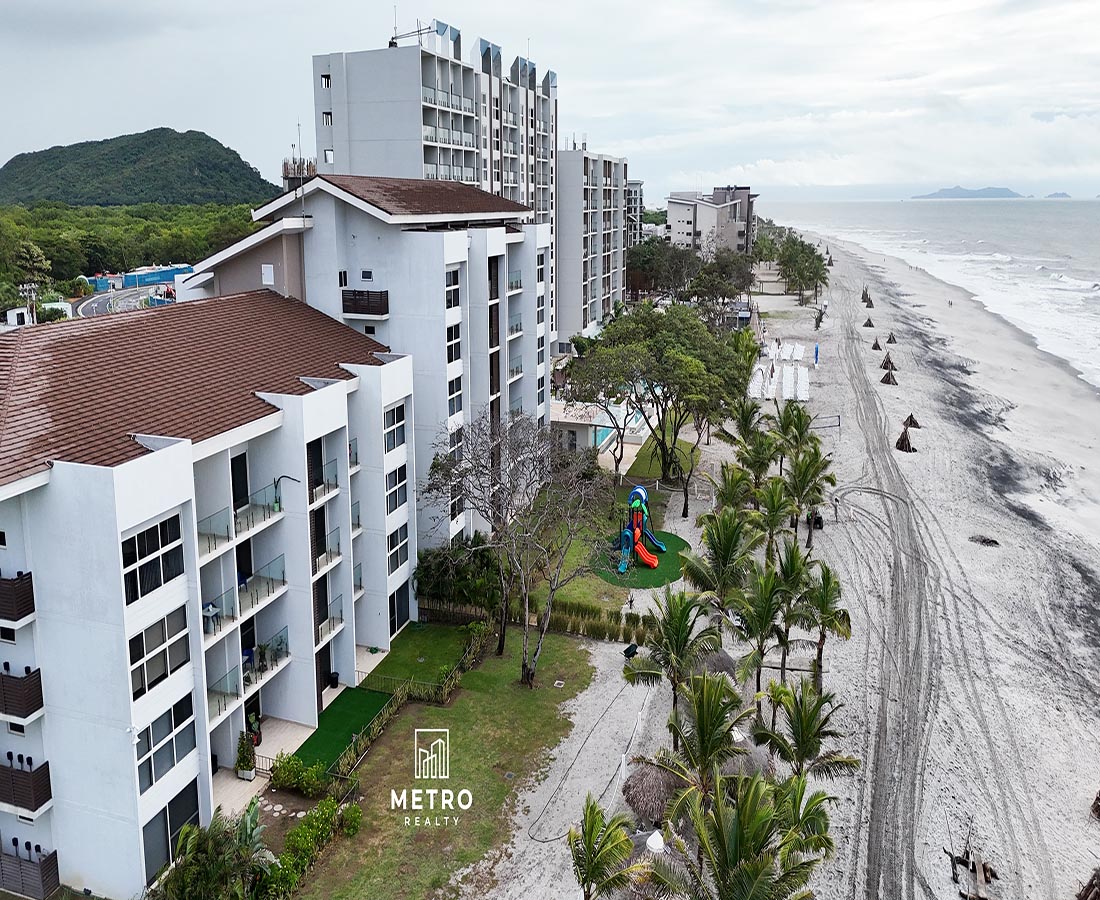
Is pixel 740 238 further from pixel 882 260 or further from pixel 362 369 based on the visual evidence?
pixel 362 369

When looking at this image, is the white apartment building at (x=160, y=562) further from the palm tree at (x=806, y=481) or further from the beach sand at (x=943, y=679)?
the palm tree at (x=806, y=481)

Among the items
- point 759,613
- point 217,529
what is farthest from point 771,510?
point 217,529

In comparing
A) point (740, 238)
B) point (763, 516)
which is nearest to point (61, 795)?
point (763, 516)

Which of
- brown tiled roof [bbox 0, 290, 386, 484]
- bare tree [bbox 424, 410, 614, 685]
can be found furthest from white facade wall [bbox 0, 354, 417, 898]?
bare tree [bbox 424, 410, 614, 685]

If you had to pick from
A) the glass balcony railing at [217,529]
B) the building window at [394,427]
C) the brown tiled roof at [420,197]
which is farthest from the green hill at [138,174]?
the glass balcony railing at [217,529]

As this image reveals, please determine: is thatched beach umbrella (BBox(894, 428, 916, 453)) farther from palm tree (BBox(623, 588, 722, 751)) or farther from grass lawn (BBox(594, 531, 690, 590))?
palm tree (BBox(623, 588, 722, 751))

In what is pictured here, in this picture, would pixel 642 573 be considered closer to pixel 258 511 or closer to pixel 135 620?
pixel 258 511
